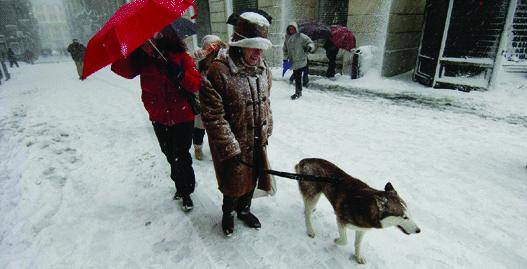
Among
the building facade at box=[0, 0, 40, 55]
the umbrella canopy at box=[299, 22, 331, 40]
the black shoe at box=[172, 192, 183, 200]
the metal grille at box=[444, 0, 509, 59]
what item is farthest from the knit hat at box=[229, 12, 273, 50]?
the building facade at box=[0, 0, 40, 55]

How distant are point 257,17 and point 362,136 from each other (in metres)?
3.82

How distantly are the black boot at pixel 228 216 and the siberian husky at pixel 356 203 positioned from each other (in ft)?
2.29

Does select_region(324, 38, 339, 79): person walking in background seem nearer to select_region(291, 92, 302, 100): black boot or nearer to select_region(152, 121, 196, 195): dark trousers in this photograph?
select_region(291, 92, 302, 100): black boot

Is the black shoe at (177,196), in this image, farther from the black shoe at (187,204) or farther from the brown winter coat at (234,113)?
the brown winter coat at (234,113)

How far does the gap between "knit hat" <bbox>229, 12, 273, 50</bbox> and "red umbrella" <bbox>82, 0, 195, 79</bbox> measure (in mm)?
536

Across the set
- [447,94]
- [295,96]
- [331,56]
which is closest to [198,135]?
[295,96]

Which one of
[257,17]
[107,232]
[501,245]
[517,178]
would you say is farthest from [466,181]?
[107,232]

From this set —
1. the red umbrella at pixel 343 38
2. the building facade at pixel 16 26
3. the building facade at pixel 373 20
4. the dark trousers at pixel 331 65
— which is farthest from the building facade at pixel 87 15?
the red umbrella at pixel 343 38

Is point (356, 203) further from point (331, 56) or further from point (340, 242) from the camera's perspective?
point (331, 56)

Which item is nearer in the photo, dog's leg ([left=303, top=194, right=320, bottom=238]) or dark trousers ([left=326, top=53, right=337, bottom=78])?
dog's leg ([left=303, top=194, right=320, bottom=238])

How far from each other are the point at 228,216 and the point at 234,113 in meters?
1.13

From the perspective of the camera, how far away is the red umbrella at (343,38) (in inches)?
365

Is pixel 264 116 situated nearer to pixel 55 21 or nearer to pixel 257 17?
pixel 257 17

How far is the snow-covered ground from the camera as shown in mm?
2723
